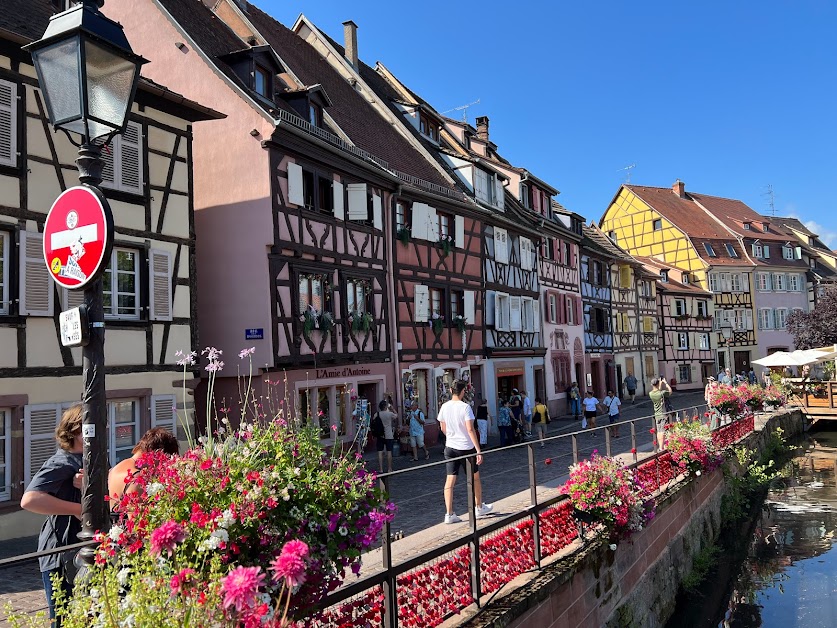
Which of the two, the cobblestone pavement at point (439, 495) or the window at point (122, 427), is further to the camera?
the window at point (122, 427)

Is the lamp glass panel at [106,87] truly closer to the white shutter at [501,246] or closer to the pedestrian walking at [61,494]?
the pedestrian walking at [61,494]

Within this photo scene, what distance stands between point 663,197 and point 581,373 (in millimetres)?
23368

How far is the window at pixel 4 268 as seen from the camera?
10.7 m

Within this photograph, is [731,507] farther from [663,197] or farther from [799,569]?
[663,197]

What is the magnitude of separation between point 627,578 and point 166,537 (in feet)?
23.2

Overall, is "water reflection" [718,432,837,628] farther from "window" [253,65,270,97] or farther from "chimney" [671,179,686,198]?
"chimney" [671,179,686,198]

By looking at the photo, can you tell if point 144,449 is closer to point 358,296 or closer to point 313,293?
point 313,293

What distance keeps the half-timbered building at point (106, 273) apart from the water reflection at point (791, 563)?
994 centimetres

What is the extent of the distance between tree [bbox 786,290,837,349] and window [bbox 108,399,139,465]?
39844 mm

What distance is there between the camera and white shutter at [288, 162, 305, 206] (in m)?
16.0

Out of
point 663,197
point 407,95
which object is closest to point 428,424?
point 407,95

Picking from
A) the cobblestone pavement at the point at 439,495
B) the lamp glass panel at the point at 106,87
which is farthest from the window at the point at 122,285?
the lamp glass panel at the point at 106,87

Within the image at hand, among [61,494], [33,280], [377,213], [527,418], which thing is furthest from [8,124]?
[527,418]

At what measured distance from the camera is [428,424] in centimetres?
2066
